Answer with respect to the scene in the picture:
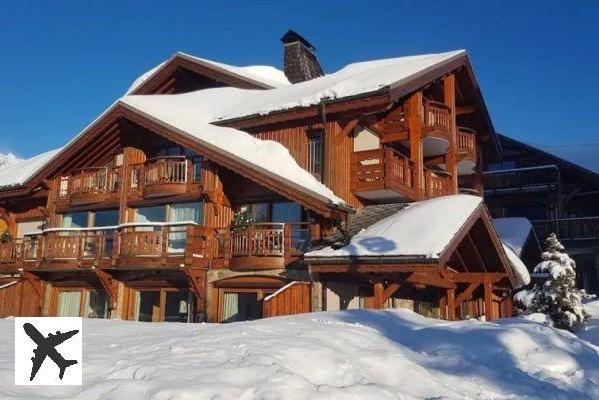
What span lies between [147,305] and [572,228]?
2163 cm

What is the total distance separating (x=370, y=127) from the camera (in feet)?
61.9

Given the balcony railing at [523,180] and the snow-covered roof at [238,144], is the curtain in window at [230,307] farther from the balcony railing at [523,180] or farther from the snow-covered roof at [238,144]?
the balcony railing at [523,180]

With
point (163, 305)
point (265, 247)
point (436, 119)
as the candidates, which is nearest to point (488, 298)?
point (265, 247)

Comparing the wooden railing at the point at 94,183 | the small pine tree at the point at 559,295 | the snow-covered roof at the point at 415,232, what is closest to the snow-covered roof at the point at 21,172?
the wooden railing at the point at 94,183

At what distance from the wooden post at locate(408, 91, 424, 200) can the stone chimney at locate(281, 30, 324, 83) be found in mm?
9632

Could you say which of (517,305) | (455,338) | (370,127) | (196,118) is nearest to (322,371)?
(455,338)

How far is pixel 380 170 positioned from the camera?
57.6 feet

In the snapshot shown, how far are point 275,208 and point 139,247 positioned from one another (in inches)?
165

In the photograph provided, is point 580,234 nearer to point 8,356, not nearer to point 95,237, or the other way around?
point 95,237

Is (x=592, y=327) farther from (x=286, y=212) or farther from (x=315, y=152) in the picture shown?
(x=286, y=212)

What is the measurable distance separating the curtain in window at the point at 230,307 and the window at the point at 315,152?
14.9 feet

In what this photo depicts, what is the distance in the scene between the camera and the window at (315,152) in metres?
18.6

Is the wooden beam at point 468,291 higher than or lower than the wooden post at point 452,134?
lower

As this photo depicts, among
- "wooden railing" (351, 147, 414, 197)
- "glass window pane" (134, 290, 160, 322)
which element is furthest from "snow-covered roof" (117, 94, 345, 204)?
"glass window pane" (134, 290, 160, 322)
